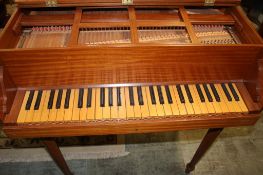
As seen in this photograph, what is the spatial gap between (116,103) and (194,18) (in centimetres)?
104

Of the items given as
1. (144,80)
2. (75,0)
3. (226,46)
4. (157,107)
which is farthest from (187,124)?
(75,0)

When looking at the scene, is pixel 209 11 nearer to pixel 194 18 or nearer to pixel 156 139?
pixel 194 18

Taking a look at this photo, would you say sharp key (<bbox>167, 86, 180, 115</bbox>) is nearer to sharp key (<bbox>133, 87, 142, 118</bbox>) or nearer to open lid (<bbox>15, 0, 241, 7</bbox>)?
sharp key (<bbox>133, 87, 142, 118</bbox>)

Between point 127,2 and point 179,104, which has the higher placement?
point 127,2

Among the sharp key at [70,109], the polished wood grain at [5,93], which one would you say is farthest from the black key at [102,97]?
the polished wood grain at [5,93]

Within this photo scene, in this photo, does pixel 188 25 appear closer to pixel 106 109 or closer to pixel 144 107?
pixel 144 107

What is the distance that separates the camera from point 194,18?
2.18 metres

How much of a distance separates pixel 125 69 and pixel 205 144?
3.80ft

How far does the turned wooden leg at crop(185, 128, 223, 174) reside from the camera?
90.2 inches

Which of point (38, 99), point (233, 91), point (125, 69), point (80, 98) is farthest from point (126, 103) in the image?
point (233, 91)

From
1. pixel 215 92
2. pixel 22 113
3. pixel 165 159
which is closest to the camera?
pixel 22 113

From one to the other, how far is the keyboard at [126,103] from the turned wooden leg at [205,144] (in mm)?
386

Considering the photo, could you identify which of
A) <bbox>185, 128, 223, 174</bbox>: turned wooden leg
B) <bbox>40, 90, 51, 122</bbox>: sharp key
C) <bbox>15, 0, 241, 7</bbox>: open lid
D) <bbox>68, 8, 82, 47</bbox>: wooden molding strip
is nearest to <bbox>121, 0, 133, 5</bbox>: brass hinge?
<bbox>15, 0, 241, 7</bbox>: open lid

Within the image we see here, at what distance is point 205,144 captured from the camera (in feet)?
7.93
